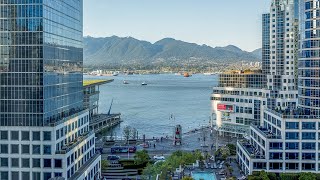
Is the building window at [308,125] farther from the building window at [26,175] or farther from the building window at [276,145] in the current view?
the building window at [26,175]

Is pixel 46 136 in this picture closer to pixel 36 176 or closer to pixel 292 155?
pixel 36 176

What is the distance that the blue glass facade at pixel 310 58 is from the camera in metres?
69.1

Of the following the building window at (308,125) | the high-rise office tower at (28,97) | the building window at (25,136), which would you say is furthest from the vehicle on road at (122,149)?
the building window at (308,125)

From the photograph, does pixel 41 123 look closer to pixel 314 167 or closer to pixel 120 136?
pixel 314 167

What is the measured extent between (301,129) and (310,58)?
1157 cm

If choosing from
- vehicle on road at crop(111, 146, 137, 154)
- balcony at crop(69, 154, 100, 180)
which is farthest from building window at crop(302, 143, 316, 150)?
vehicle on road at crop(111, 146, 137, 154)

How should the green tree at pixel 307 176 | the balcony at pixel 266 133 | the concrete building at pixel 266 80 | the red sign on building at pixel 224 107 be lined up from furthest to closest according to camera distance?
the red sign on building at pixel 224 107, the concrete building at pixel 266 80, the balcony at pixel 266 133, the green tree at pixel 307 176

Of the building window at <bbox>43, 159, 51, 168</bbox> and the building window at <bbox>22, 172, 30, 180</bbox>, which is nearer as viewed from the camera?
the building window at <bbox>43, 159, 51, 168</bbox>

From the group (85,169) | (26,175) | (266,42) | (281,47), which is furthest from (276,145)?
(266,42)

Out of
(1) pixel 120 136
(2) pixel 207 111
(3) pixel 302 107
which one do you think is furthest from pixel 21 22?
(2) pixel 207 111

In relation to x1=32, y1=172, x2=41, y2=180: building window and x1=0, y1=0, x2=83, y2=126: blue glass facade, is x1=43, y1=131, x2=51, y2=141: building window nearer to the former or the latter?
x1=0, y1=0, x2=83, y2=126: blue glass facade

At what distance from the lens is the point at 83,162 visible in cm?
6675

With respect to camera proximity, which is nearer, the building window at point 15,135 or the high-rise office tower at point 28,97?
the high-rise office tower at point 28,97

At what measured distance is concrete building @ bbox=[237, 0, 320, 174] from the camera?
2586 inches
